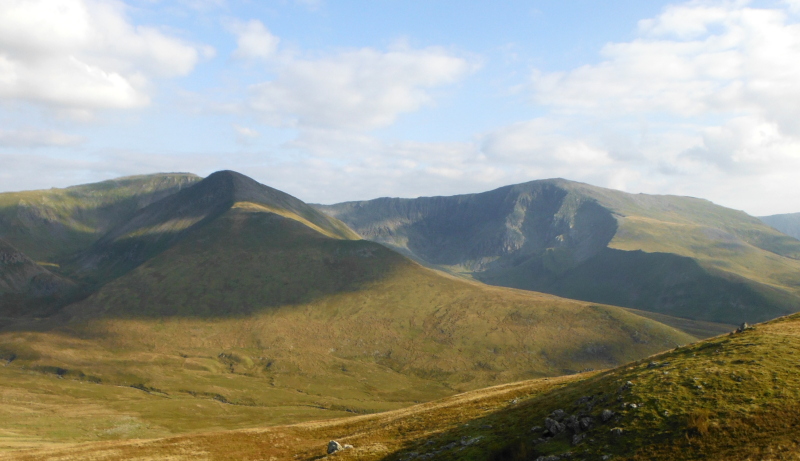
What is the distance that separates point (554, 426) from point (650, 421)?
7.16 metres

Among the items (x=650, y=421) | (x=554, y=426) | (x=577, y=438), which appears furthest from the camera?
(x=554, y=426)

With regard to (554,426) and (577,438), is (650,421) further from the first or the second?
(554,426)

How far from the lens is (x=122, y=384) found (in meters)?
180

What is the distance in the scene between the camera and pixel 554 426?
1403 inches

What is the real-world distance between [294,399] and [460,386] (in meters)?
67.3

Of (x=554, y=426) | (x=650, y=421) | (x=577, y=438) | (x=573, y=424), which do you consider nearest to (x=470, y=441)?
(x=554, y=426)

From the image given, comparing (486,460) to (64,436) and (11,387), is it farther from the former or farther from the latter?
(11,387)

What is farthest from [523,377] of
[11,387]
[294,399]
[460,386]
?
[11,387]

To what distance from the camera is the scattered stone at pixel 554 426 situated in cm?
3512

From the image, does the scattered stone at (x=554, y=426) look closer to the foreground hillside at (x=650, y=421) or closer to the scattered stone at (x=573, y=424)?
the foreground hillside at (x=650, y=421)

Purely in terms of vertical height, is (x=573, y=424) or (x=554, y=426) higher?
(x=573, y=424)

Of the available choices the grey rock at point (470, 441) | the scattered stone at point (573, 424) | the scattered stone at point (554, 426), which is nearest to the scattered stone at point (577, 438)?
the scattered stone at point (573, 424)

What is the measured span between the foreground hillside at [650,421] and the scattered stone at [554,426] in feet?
0.27

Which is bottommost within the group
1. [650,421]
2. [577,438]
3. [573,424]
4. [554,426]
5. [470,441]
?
[470,441]
